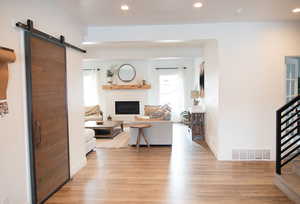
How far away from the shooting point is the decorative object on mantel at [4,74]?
207 centimetres

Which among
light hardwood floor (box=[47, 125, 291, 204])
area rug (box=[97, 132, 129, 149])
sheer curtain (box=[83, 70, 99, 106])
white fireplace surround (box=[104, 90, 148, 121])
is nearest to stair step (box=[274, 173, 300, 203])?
light hardwood floor (box=[47, 125, 291, 204])

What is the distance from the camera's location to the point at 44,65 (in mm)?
2811

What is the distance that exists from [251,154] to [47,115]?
3677 mm

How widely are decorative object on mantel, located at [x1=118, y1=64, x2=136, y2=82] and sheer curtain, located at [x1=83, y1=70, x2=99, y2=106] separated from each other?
40.5 inches

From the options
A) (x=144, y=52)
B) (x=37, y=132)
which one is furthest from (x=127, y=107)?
(x=37, y=132)

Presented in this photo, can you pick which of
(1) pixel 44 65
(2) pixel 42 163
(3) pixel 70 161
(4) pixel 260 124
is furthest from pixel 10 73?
(4) pixel 260 124

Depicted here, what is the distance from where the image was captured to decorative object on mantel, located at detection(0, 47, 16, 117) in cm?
207

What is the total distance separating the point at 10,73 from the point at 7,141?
673 millimetres

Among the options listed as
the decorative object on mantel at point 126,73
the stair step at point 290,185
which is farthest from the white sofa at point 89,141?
the decorative object on mantel at point 126,73

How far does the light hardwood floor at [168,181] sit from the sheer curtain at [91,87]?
4796mm

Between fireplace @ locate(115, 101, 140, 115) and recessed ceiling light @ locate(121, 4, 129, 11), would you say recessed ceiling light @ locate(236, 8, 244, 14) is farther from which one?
fireplace @ locate(115, 101, 140, 115)

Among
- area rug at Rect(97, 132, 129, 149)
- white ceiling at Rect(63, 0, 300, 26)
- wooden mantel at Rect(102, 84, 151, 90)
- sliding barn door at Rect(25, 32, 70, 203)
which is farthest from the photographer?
wooden mantel at Rect(102, 84, 151, 90)

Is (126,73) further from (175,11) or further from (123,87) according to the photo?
(175,11)

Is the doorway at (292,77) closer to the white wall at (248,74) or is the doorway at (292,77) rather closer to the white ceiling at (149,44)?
the white wall at (248,74)
